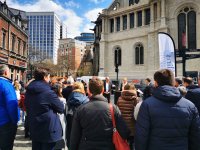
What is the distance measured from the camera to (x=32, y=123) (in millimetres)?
4555

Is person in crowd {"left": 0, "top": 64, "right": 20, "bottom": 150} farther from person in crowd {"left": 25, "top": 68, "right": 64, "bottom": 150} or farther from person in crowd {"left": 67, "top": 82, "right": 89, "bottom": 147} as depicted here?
person in crowd {"left": 67, "top": 82, "right": 89, "bottom": 147}

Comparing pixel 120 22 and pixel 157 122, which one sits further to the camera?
pixel 120 22

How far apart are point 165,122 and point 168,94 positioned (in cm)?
35

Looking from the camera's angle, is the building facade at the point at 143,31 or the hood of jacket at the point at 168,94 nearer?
the hood of jacket at the point at 168,94

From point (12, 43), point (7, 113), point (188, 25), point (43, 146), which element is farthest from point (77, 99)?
point (188, 25)

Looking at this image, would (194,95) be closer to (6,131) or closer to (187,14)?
(6,131)

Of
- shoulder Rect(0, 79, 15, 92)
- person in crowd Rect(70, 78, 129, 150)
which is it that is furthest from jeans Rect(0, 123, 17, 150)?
person in crowd Rect(70, 78, 129, 150)

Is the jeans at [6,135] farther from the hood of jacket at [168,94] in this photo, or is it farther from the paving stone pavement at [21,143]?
the hood of jacket at [168,94]

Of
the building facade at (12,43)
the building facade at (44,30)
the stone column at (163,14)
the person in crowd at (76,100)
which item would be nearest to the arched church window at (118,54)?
the stone column at (163,14)

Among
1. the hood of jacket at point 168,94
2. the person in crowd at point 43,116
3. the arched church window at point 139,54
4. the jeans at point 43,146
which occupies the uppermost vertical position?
the arched church window at point 139,54

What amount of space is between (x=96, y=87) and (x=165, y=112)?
98 cm

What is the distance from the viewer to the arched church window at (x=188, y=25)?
34.0 meters

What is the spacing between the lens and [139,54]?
39.3 meters

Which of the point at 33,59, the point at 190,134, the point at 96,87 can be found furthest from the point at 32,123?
the point at 33,59
